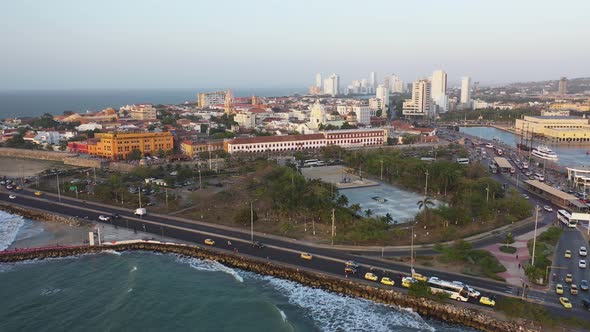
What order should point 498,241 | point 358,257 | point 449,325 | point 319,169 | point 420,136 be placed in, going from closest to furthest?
point 449,325
point 358,257
point 498,241
point 319,169
point 420,136

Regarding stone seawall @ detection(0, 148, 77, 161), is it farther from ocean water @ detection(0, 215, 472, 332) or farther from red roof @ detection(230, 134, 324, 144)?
ocean water @ detection(0, 215, 472, 332)

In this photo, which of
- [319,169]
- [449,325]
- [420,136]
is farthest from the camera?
[420,136]

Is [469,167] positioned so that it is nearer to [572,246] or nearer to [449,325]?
[572,246]

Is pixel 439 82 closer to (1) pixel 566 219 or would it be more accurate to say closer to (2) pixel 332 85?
(2) pixel 332 85

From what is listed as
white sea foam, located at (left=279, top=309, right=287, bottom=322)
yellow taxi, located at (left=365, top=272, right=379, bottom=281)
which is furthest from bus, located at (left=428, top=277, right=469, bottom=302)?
white sea foam, located at (left=279, top=309, right=287, bottom=322)

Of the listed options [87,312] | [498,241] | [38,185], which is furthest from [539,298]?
[38,185]

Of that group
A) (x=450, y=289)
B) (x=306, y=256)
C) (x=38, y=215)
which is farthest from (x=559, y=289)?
(x=38, y=215)

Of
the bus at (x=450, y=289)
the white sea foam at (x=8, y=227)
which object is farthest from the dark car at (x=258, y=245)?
the white sea foam at (x=8, y=227)

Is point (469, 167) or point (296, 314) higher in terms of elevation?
point (469, 167)
